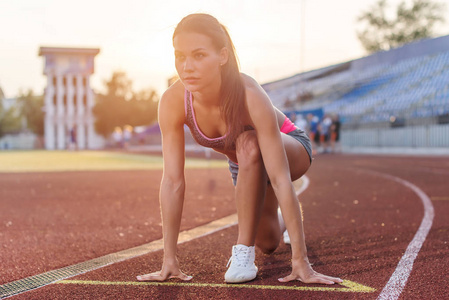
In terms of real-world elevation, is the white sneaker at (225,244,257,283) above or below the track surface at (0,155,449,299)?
above

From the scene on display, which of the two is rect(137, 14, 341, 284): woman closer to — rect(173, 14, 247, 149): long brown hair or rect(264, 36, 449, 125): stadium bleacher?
rect(173, 14, 247, 149): long brown hair

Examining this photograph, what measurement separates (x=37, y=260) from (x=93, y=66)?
258ft

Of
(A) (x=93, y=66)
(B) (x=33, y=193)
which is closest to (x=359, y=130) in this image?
(B) (x=33, y=193)

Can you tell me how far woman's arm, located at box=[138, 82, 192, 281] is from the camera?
3.53 meters

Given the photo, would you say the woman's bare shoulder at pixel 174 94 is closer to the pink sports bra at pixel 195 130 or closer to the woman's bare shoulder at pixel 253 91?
the pink sports bra at pixel 195 130

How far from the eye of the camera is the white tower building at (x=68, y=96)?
255 ft

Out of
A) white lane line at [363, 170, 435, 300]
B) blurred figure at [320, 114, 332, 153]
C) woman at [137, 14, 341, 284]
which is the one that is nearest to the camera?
white lane line at [363, 170, 435, 300]

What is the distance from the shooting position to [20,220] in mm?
6379

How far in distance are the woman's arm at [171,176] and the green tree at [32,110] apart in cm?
8639

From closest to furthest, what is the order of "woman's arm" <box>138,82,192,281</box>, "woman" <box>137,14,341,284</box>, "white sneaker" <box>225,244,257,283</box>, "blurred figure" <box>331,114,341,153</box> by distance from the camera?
1. "woman" <box>137,14,341,284</box>
2. "white sneaker" <box>225,244,257,283</box>
3. "woman's arm" <box>138,82,192,281</box>
4. "blurred figure" <box>331,114,341,153</box>

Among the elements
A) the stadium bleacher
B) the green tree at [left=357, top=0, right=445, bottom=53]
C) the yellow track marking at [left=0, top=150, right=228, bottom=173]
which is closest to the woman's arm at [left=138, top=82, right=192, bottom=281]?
the yellow track marking at [left=0, top=150, right=228, bottom=173]

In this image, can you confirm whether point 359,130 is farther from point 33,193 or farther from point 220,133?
point 220,133

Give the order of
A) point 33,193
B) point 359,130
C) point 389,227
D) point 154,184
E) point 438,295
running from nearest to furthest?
1. point 438,295
2. point 389,227
3. point 33,193
4. point 154,184
5. point 359,130

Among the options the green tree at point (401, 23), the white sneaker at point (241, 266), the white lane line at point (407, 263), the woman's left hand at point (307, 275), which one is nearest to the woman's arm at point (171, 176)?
the white sneaker at point (241, 266)
